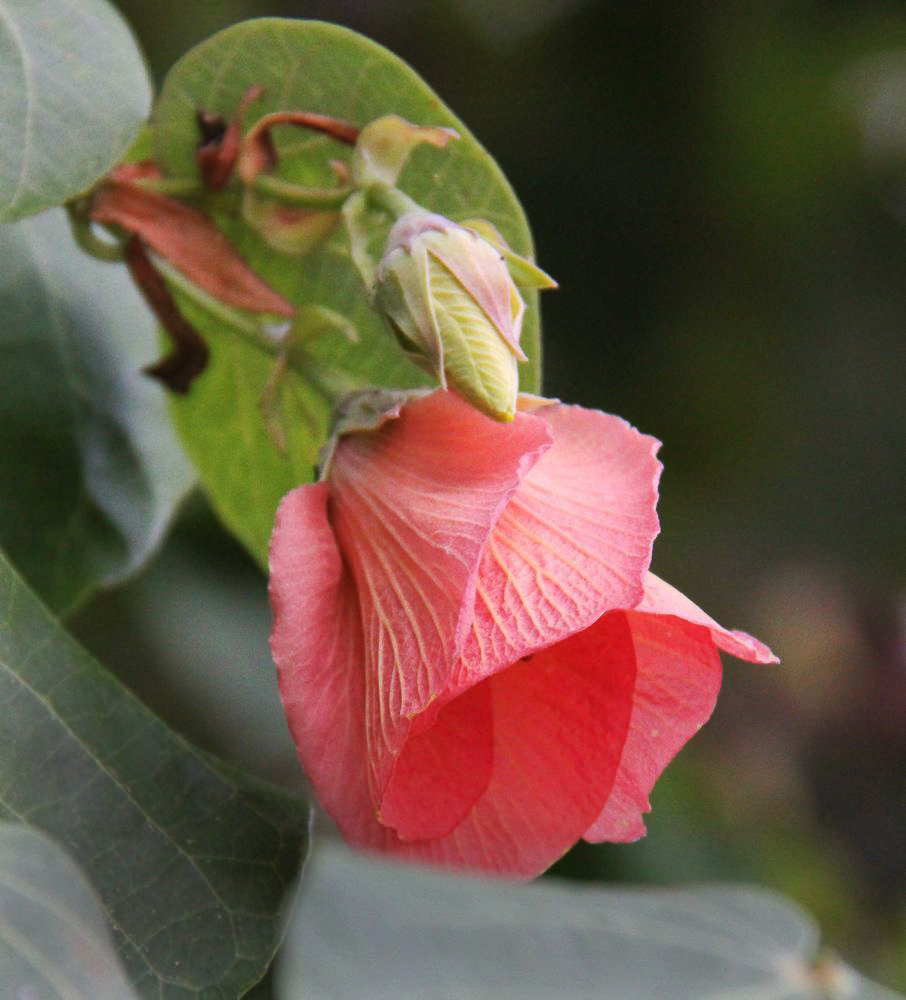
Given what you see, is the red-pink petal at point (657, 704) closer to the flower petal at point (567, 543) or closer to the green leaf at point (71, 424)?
the flower petal at point (567, 543)

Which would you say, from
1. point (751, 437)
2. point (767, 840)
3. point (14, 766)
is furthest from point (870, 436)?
point (14, 766)

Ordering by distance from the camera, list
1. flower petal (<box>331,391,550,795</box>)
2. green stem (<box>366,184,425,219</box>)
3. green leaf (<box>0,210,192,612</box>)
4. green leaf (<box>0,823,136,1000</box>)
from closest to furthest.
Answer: green leaf (<box>0,823,136,1000</box>)
flower petal (<box>331,391,550,795</box>)
green stem (<box>366,184,425,219</box>)
green leaf (<box>0,210,192,612</box>)

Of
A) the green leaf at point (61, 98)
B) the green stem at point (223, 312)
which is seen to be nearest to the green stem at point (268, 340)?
the green stem at point (223, 312)

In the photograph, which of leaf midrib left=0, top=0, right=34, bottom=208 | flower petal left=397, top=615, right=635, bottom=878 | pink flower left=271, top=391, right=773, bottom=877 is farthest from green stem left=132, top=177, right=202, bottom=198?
flower petal left=397, top=615, right=635, bottom=878

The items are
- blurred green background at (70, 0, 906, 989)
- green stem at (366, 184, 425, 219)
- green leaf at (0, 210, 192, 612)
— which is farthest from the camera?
blurred green background at (70, 0, 906, 989)

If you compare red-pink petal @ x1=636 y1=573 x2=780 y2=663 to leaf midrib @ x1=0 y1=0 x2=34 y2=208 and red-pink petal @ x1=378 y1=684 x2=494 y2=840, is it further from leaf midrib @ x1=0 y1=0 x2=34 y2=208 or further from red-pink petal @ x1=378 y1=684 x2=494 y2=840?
leaf midrib @ x1=0 y1=0 x2=34 y2=208

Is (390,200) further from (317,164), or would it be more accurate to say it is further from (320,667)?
(320,667)

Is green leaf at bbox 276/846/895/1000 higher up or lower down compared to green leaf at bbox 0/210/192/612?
higher up

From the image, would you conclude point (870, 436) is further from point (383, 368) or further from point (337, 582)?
point (337, 582)
